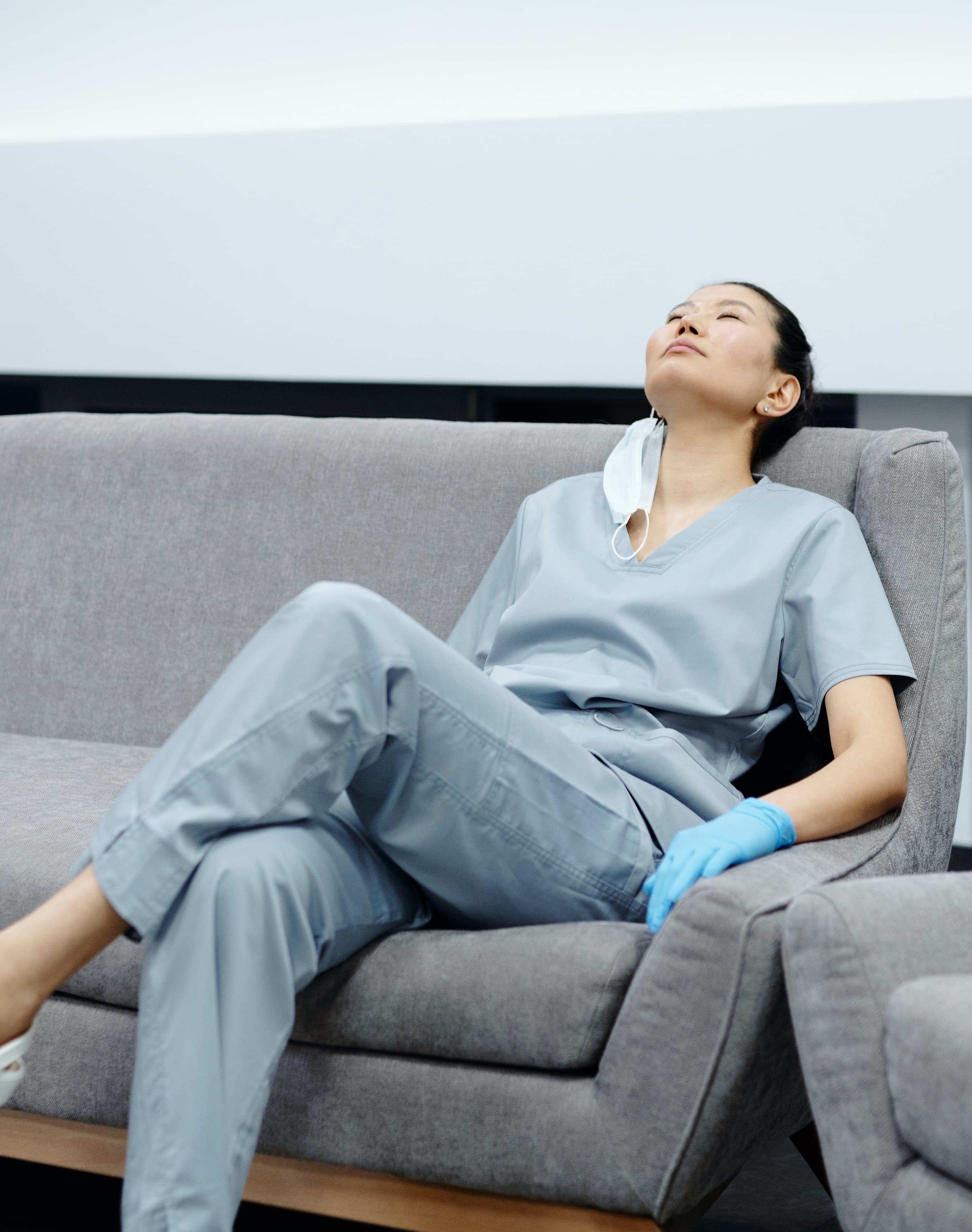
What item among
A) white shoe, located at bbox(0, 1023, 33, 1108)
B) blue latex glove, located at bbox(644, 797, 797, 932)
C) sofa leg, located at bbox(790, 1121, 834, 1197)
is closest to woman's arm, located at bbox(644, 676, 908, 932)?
blue latex glove, located at bbox(644, 797, 797, 932)

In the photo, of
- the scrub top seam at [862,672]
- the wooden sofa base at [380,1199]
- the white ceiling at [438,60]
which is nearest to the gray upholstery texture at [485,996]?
the wooden sofa base at [380,1199]

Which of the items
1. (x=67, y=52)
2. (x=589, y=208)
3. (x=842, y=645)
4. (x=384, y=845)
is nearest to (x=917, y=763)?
(x=842, y=645)

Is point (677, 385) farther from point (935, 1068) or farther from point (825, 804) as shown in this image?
point (935, 1068)

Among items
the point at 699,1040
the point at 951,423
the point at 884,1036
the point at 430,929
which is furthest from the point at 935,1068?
the point at 951,423

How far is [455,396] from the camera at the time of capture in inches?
101

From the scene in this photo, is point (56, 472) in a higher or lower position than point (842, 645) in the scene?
higher

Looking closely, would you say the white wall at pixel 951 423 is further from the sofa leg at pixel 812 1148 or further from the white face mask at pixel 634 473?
the sofa leg at pixel 812 1148

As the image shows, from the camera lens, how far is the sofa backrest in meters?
1.85

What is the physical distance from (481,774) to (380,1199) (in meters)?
0.40

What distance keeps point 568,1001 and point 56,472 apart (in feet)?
4.49

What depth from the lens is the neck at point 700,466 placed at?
5.41 ft

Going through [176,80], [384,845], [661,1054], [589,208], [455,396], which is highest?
[176,80]

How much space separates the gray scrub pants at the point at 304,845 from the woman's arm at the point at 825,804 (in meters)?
0.08

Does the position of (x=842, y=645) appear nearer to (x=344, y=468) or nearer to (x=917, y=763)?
(x=917, y=763)
